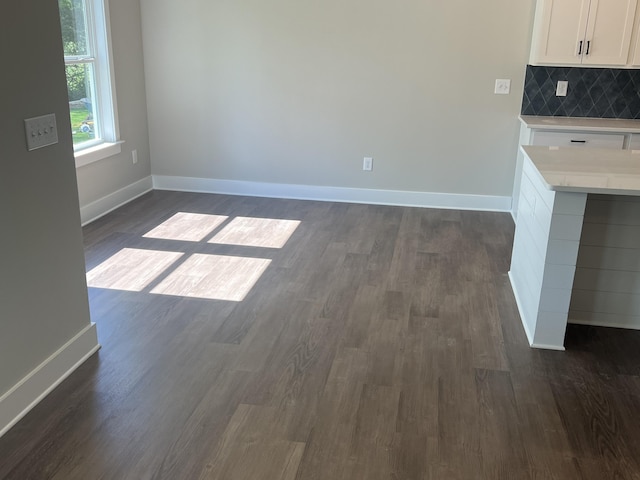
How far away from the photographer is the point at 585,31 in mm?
4445

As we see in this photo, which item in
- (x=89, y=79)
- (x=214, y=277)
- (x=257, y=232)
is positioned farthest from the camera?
(x=89, y=79)

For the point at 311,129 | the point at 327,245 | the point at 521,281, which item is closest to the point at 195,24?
the point at 311,129

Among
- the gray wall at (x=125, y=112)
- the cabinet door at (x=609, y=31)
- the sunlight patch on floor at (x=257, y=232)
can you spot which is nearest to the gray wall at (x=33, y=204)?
the sunlight patch on floor at (x=257, y=232)

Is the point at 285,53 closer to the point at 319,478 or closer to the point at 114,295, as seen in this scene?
the point at 114,295

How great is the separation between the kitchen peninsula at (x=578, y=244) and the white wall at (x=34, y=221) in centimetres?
220

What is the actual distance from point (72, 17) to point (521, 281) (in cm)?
383

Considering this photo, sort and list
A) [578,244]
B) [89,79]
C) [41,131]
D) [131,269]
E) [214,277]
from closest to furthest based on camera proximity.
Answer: [41,131], [578,244], [214,277], [131,269], [89,79]

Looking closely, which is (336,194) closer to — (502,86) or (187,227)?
(187,227)

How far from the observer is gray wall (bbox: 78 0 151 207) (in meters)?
4.89

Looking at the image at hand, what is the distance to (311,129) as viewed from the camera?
5.44 m

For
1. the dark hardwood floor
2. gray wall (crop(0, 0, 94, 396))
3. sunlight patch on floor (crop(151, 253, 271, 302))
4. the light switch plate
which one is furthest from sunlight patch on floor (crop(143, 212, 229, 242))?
the light switch plate

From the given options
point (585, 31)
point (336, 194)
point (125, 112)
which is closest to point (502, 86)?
point (585, 31)

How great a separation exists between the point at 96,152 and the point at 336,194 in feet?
7.06

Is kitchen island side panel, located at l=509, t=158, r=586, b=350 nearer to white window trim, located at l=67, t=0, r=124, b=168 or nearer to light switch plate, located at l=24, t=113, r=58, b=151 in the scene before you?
light switch plate, located at l=24, t=113, r=58, b=151
